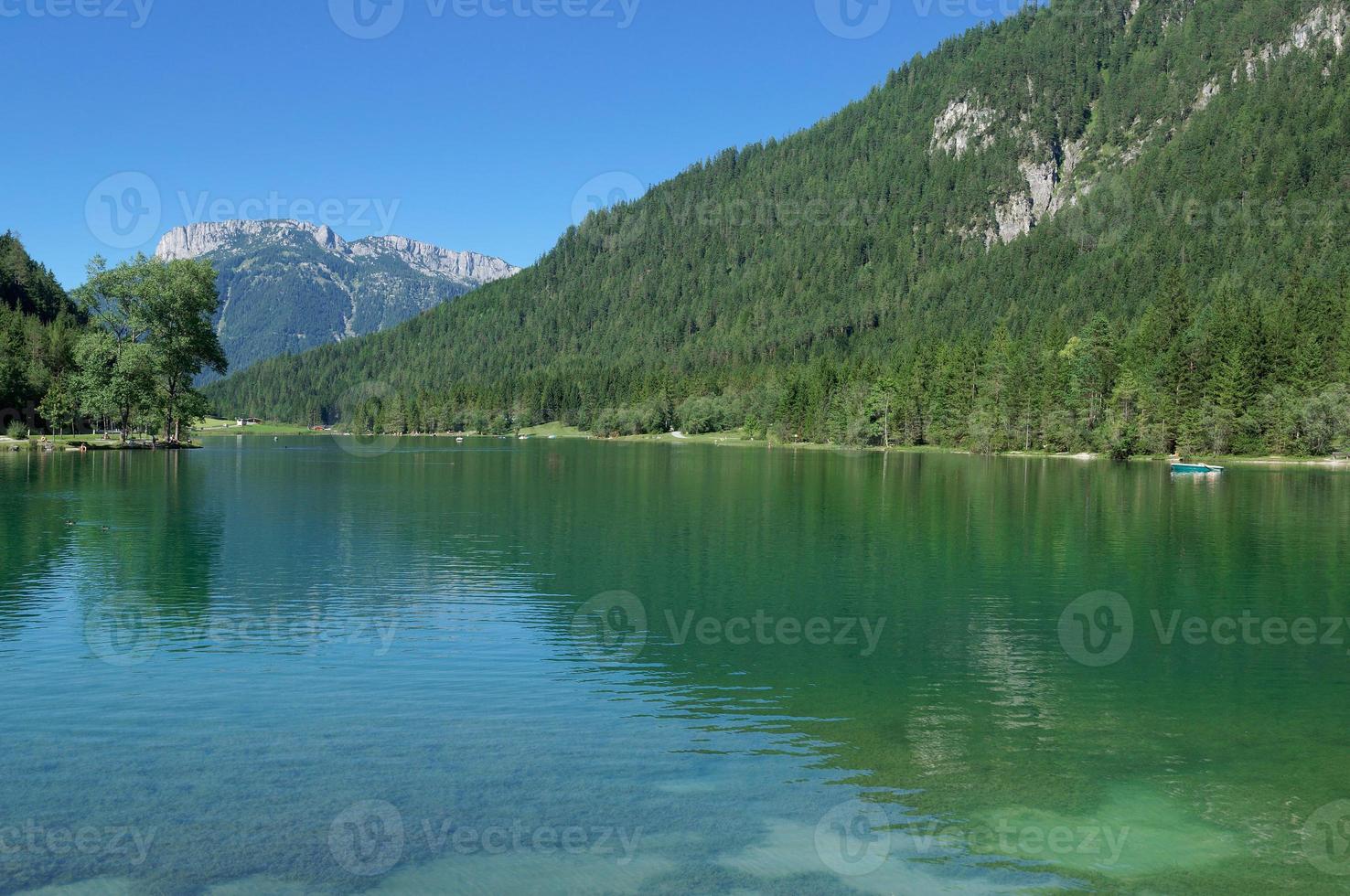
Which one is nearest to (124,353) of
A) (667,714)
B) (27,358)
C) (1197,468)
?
(27,358)

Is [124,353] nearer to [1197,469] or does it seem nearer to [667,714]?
[667,714]

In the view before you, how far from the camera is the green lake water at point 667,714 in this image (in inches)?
542

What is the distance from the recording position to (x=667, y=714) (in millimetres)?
20406

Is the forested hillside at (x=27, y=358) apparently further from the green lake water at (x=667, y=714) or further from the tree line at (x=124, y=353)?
the green lake water at (x=667, y=714)

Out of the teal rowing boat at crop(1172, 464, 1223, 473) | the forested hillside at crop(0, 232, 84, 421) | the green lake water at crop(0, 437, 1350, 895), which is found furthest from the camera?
the forested hillside at crop(0, 232, 84, 421)

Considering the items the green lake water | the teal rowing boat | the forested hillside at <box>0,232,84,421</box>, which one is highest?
the forested hillside at <box>0,232,84,421</box>

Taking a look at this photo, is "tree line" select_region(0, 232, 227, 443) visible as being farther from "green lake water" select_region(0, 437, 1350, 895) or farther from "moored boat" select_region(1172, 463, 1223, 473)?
"moored boat" select_region(1172, 463, 1223, 473)

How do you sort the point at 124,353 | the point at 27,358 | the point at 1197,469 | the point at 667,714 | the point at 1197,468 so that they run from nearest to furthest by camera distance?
the point at 667,714, the point at 1197,468, the point at 1197,469, the point at 124,353, the point at 27,358

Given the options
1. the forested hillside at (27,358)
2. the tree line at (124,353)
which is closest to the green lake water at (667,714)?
the tree line at (124,353)

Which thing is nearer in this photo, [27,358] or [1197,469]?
[1197,469]

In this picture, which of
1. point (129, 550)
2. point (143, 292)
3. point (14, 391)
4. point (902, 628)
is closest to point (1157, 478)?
point (902, 628)

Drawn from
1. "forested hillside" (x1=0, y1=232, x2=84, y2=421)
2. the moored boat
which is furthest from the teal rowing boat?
"forested hillside" (x1=0, y1=232, x2=84, y2=421)

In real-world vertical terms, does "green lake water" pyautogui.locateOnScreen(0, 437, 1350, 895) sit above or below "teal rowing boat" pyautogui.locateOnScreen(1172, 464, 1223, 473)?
below

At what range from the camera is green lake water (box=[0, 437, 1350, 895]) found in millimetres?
13766
